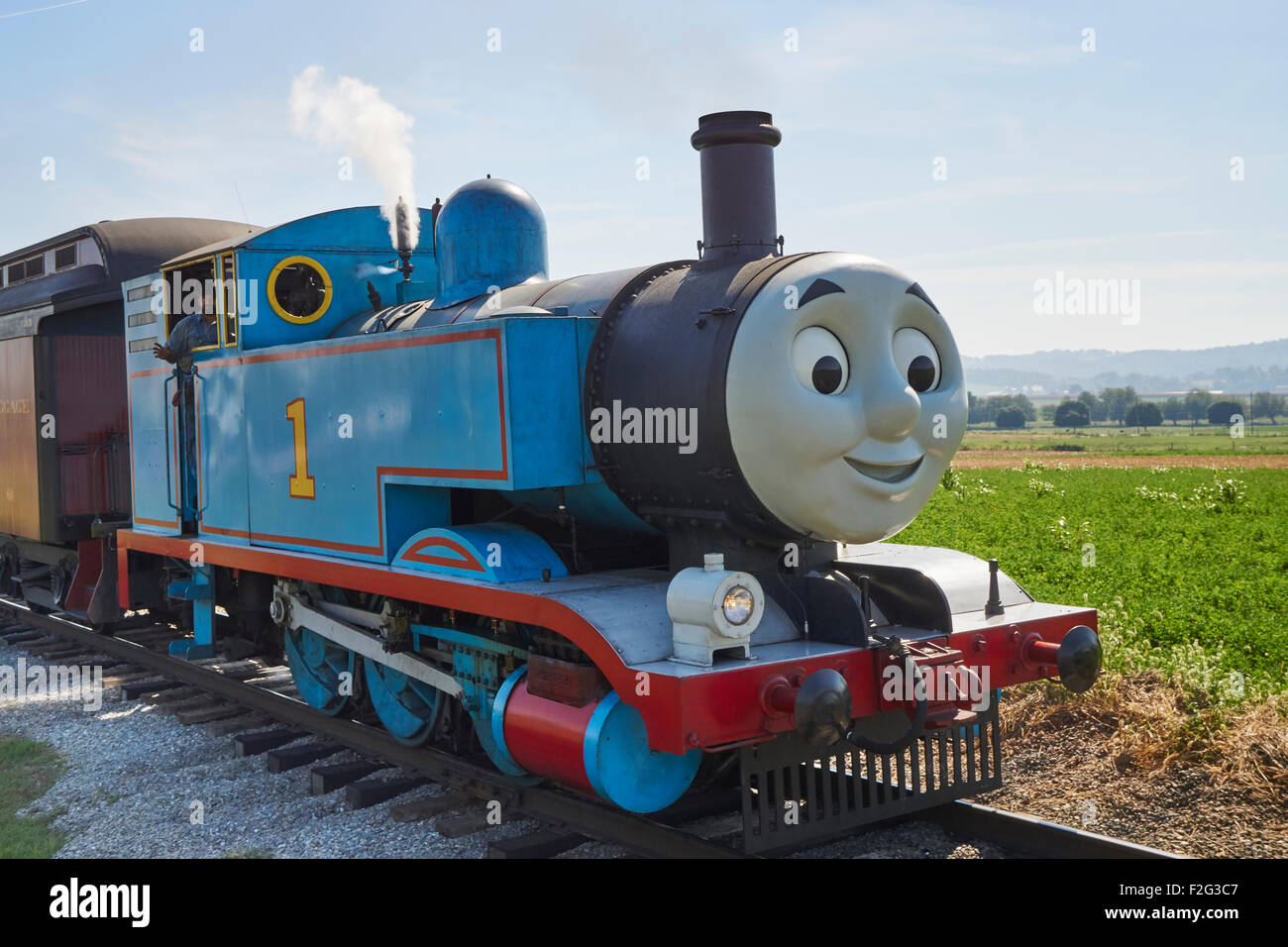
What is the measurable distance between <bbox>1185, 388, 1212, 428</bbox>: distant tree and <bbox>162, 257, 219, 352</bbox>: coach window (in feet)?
502

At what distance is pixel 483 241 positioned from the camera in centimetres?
669

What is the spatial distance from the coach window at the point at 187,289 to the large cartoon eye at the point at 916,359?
15.3 ft

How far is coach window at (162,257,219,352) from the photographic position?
305 inches

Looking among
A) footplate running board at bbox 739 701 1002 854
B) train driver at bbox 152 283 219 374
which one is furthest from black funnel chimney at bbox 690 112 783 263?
train driver at bbox 152 283 219 374

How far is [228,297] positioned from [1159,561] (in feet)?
36.3

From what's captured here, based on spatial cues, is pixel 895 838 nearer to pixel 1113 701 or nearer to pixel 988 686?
pixel 988 686


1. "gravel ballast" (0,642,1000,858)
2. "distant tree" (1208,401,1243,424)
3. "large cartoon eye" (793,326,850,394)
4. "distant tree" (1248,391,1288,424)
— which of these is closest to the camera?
"large cartoon eye" (793,326,850,394)

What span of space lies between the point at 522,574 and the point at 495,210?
235cm

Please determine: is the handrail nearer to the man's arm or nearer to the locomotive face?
the man's arm

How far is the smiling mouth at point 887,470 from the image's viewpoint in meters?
4.98

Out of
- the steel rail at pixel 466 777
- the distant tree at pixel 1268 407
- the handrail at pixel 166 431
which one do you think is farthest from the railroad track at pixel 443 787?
the distant tree at pixel 1268 407
